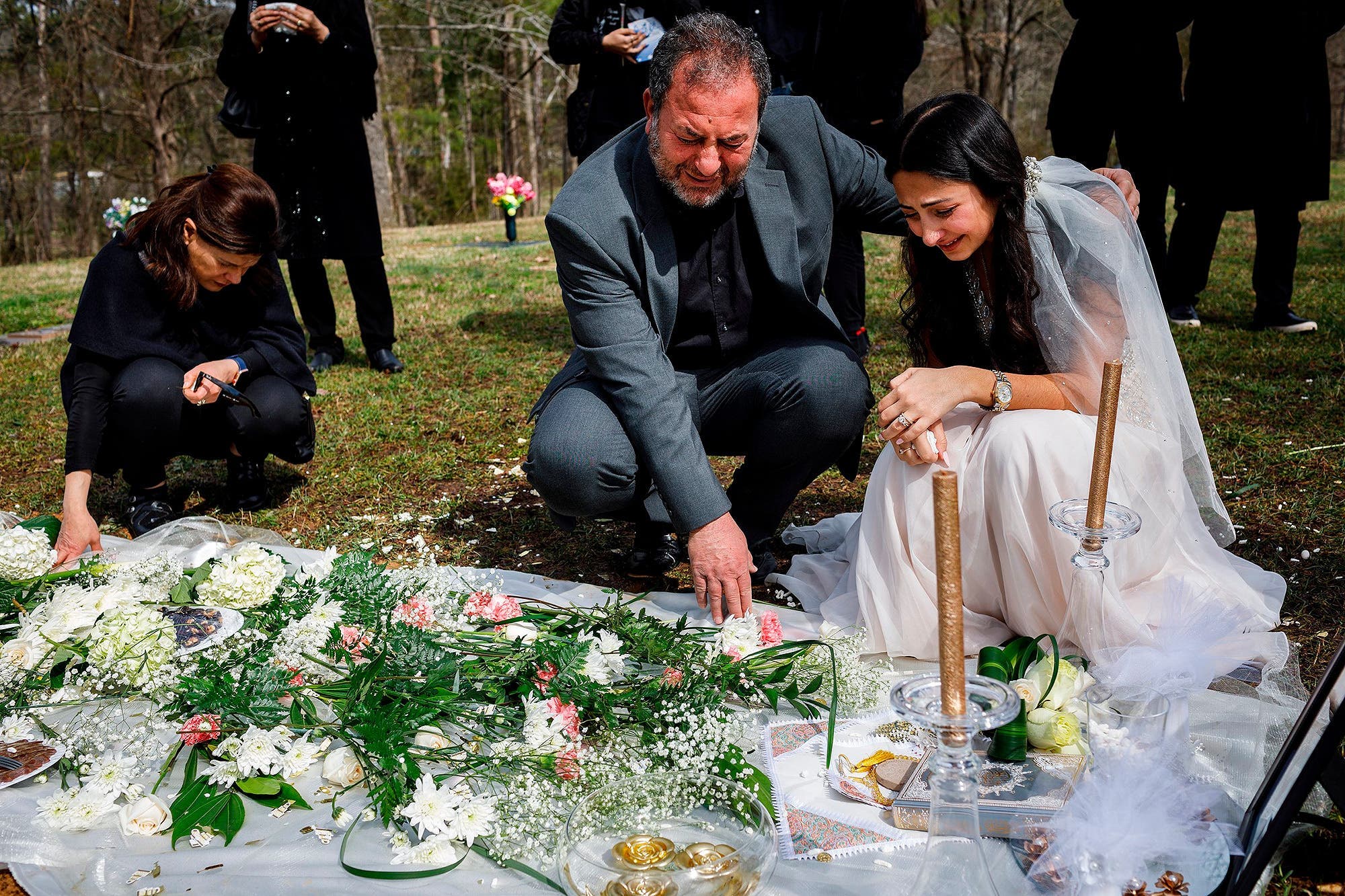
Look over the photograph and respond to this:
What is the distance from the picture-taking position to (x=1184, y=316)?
6219mm

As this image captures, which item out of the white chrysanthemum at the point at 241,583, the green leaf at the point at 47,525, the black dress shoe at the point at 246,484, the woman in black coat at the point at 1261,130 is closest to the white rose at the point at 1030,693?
the white chrysanthemum at the point at 241,583

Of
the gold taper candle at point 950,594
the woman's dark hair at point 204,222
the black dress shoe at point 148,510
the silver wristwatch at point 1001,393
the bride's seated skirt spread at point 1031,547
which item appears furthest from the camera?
the black dress shoe at point 148,510

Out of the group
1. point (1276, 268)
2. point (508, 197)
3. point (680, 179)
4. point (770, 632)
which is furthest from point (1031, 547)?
point (508, 197)

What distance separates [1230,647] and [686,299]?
1713 mm

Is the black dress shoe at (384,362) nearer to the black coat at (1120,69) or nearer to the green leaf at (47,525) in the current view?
the green leaf at (47,525)

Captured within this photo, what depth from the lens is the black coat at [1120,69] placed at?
582 cm

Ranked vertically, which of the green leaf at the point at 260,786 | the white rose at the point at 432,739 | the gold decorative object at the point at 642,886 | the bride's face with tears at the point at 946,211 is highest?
the bride's face with tears at the point at 946,211

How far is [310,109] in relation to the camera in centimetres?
562

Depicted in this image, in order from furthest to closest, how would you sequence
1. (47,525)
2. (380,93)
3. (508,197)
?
(380,93) → (508,197) → (47,525)

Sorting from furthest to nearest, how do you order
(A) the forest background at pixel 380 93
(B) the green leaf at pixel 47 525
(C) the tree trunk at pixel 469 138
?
(C) the tree trunk at pixel 469 138, (A) the forest background at pixel 380 93, (B) the green leaf at pixel 47 525

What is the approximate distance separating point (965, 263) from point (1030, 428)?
520 millimetres

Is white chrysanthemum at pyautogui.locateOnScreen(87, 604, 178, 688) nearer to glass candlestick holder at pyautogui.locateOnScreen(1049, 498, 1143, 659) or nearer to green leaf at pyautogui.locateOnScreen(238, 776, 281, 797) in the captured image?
green leaf at pyautogui.locateOnScreen(238, 776, 281, 797)

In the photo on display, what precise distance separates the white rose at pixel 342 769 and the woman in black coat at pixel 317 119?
4045 millimetres

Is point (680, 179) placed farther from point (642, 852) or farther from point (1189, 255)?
point (1189, 255)
